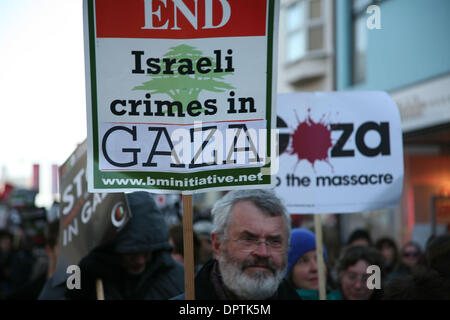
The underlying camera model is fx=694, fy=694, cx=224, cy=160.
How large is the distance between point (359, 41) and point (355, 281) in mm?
10531

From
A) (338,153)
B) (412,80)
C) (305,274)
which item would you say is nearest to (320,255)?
(305,274)

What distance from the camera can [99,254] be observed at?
412cm

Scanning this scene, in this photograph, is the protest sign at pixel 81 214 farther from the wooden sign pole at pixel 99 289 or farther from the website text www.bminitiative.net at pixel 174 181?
the website text www.bminitiative.net at pixel 174 181

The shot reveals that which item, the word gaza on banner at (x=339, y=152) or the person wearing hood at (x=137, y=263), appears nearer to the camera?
the person wearing hood at (x=137, y=263)

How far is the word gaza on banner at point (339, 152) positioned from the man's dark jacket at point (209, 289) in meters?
0.99

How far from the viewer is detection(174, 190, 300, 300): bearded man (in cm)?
322

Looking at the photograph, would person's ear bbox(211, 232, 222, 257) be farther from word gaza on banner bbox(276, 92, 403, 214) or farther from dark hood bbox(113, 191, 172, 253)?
word gaza on banner bbox(276, 92, 403, 214)

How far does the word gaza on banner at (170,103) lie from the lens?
3.02m

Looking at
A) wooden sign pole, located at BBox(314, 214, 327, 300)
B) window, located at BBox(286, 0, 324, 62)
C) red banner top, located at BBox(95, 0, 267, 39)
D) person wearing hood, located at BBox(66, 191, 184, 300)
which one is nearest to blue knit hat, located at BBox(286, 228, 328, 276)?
wooden sign pole, located at BBox(314, 214, 327, 300)

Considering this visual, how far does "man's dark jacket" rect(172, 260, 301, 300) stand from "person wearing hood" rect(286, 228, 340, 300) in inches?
41.9

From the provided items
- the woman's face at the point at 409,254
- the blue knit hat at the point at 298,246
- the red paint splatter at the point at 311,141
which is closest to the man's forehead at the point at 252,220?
the red paint splatter at the point at 311,141

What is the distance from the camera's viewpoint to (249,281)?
3199 mm

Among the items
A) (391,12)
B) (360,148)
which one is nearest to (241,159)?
(360,148)
